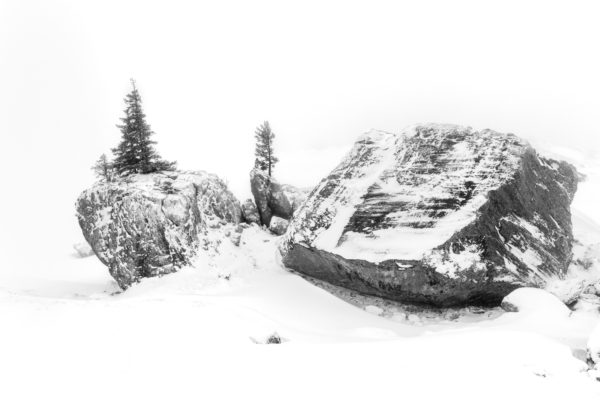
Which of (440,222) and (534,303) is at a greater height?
(440,222)

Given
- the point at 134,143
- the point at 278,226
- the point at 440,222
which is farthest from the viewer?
the point at 278,226

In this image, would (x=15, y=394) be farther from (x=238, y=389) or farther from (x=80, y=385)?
(x=238, y=389)

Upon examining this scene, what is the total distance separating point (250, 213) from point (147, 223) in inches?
360

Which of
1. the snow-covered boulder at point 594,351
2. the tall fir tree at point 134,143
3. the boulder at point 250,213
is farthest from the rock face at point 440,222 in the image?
the tall fir tree at point 134,143

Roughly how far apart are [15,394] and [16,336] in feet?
8.33

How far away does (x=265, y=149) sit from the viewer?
109ft

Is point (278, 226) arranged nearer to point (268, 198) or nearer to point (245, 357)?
point (268, 198)

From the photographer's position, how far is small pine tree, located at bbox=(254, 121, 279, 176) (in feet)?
107

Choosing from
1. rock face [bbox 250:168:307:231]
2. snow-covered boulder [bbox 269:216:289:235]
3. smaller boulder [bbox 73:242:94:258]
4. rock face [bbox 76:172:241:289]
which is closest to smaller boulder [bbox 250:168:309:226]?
rock face [bbox 250:168:307:231]

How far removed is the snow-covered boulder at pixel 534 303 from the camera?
1559cm

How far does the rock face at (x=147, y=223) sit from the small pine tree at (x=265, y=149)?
887cm

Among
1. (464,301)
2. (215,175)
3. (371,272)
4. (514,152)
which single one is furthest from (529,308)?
(215,175)

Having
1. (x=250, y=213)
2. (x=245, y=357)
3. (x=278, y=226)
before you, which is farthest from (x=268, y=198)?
(x=245, y=357)

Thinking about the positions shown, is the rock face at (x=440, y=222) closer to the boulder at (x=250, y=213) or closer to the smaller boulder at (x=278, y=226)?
the smaller boulder at (x=278, y=226)
